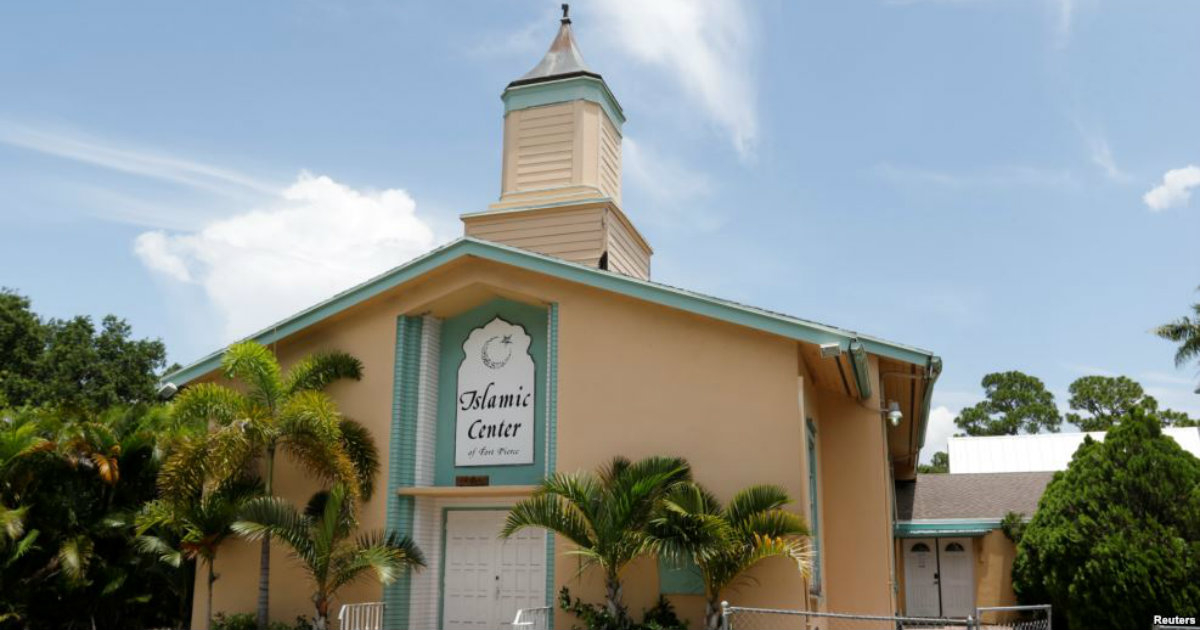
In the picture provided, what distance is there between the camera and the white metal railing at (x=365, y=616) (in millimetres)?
14805

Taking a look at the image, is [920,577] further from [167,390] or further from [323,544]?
[167,390]

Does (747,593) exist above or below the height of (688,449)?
below

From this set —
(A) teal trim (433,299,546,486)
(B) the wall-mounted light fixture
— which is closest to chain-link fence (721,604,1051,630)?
(A) teal trim (433,299,546,486)

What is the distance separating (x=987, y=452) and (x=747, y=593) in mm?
30887

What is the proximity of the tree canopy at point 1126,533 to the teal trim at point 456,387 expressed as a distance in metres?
9.62

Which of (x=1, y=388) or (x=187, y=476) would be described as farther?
(x=1, y=388)

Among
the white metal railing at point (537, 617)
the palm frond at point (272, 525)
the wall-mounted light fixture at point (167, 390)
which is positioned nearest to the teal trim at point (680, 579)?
the white metal railing at point (537, 617)

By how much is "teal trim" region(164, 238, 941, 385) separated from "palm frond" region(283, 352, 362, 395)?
0.77 m

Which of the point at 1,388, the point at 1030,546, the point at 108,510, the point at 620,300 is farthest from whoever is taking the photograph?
the point at 1,388

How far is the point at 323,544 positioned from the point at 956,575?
17734 millimetres

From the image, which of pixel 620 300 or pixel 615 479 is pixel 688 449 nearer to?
pixel 615 479

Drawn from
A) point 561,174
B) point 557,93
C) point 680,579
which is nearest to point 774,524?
point 680,579

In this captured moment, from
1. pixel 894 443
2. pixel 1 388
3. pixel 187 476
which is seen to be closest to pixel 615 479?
pixel 187 476

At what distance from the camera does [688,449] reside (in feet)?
47.9
